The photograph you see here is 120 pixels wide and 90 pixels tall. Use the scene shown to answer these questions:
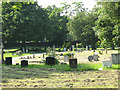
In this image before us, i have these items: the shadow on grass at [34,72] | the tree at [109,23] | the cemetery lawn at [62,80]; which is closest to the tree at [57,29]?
the tree at [109,23]

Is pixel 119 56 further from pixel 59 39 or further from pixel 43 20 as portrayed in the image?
pixel 59 39

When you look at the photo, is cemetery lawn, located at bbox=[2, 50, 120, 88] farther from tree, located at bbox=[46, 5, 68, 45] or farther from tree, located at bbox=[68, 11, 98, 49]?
tree, located at bbox=[46, 5, 68, 45]

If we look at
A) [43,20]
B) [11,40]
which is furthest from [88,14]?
[11,40]

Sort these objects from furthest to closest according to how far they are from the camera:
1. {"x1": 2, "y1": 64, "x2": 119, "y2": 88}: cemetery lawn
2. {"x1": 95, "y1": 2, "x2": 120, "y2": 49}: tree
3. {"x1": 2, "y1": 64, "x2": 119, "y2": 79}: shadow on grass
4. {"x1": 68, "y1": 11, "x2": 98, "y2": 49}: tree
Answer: {"x1": 68, "y1": 11, "x2": 98, "y2": 49}: tree < {"x1": 95, "y1": 2, "x2": 120, "y2": 49}: tree < {"x1": 2, "y1": 64, "x2": 119, "y2": 79}: shadow on grass < {"x1": 2, "y1": 64, "x2": 119, "y2": 88}: cemetery lawn

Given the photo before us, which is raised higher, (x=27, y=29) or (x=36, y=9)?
(x=36, y=9)

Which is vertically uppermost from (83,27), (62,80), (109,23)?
(83,27)

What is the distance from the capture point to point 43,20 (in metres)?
51.3

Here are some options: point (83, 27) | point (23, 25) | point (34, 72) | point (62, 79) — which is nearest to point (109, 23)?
point (34, 72)

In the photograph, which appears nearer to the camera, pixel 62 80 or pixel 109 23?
pixel 62 80

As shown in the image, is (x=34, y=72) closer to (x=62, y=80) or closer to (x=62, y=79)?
(x=62, y=79)

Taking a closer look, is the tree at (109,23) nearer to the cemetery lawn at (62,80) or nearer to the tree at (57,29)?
the cemetery lawn at (62,80)

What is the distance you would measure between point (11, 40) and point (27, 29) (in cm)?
431

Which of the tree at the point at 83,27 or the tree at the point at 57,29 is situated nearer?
the tree at the point at 83,27

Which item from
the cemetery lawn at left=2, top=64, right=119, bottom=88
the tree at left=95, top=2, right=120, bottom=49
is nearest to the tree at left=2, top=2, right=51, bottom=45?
the tree at left=95, top=2, right=120, bottom=49
